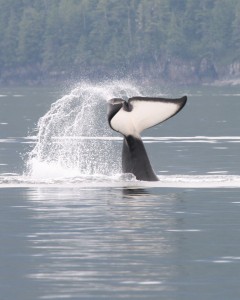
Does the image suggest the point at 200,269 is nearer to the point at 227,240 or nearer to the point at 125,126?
the point at 227,240

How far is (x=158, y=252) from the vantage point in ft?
75.7

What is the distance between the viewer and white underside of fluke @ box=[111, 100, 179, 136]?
3117 centimetres

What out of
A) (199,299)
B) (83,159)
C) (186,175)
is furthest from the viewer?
(83,159)

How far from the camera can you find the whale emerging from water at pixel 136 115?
31000 mm

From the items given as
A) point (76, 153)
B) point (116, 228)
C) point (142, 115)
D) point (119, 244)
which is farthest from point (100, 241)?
point (76, 153)

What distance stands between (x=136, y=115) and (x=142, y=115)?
Result: 13cm

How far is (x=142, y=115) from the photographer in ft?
103

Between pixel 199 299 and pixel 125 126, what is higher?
pixel 125 126

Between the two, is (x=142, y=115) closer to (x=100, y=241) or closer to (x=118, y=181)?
(x=118, y=181)

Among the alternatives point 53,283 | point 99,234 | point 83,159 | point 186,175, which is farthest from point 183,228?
point 83,159

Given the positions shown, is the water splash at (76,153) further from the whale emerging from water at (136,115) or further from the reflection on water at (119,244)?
the reflection on water at (119,244)

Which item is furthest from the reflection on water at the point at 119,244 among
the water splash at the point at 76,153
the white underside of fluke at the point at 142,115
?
the water splash at the point at 76,153

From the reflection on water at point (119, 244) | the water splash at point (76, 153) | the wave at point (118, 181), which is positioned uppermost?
the water splash at point (76, 153)

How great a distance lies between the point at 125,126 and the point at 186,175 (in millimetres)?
5737
